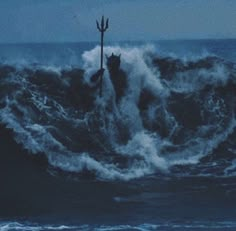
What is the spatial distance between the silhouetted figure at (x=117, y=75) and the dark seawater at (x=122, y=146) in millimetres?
179

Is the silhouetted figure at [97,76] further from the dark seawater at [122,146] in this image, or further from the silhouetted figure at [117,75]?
the silhouetted figure at [117,75]

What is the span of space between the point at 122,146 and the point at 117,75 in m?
3.29

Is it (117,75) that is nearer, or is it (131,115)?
(131,115)

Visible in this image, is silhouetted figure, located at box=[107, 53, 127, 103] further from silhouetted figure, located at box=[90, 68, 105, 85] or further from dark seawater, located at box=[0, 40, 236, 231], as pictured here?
silhouetted figure, located at box=[90, 68, 105, 85]

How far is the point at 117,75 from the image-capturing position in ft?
63.8

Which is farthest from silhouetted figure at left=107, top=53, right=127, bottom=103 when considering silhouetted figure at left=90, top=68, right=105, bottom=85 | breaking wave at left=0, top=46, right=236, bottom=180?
silhouetted figure at left=90, top=68, right=105, bottom=85

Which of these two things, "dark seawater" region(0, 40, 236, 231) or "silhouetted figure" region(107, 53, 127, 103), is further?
"silhouetted figure" region(107, 53, 127, 103)

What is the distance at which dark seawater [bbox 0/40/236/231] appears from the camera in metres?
13.1

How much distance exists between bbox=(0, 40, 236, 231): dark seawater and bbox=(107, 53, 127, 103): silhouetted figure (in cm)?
18

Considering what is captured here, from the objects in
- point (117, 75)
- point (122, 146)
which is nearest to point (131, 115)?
point (122, 146)

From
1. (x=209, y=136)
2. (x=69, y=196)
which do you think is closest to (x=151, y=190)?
(x=69, y=196)

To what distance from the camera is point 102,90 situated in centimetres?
1877

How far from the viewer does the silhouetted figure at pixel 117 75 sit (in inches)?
747

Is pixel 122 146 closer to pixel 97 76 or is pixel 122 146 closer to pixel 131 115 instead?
pixel 131 115
